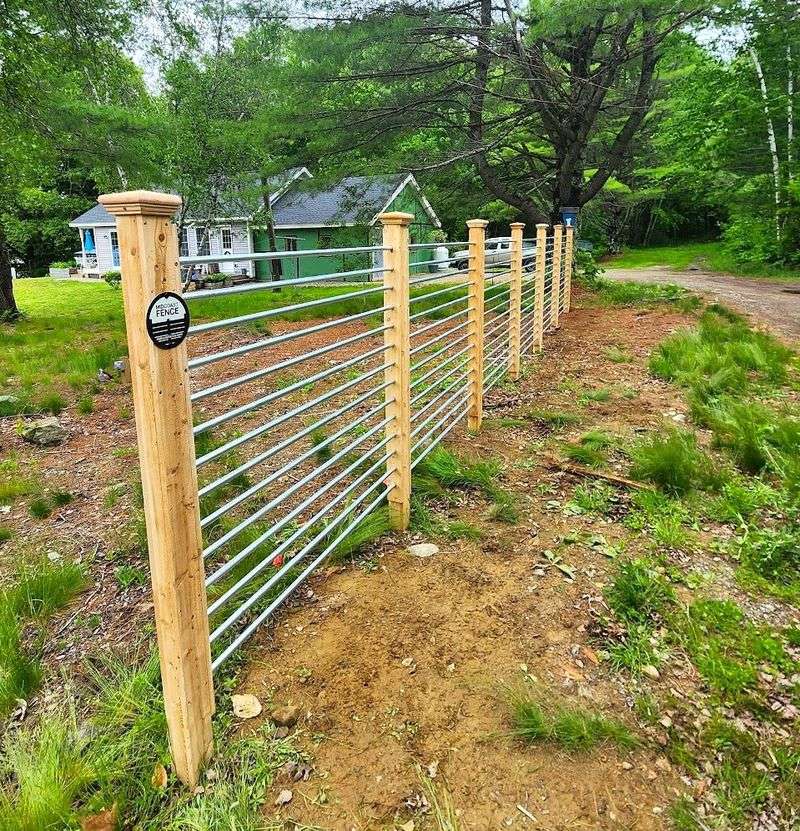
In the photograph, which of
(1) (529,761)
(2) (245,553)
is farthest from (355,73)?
(1) (529,761)

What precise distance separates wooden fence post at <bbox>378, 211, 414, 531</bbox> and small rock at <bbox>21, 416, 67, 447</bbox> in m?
3.50

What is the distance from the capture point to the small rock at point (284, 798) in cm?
178

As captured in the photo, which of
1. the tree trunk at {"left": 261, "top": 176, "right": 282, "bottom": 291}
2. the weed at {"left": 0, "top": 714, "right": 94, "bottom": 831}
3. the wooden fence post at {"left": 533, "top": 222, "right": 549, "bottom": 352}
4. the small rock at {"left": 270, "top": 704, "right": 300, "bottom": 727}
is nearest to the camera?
the weed at {"left": 0, "top": 714, "right": 94, "bottom": 831}

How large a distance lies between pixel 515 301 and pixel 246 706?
455 centimetres

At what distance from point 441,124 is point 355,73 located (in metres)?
2.07

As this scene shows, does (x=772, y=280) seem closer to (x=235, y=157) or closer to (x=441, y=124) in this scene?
(x=441, y=124)

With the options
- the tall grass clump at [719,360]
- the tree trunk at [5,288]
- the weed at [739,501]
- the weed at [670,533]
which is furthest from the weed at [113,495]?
the tree trunk at [5,288]

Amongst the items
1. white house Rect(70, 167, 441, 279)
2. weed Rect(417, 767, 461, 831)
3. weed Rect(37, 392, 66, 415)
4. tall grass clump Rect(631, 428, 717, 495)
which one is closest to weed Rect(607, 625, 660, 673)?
weed Rect(417, 767, 461, 831)

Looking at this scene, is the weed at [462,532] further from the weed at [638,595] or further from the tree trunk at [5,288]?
the tree trunk at [5,288]

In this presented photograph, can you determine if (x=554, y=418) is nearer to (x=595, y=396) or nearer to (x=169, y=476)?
(x=595, y=396)

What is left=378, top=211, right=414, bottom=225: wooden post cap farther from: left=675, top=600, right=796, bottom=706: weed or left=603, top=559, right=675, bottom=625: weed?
left=675, top=600, right=796, bottom=706: weed

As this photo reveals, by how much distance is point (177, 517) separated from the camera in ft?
5.47

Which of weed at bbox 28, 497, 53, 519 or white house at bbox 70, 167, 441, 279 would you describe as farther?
white house at bbox 70, 167, 441, 279

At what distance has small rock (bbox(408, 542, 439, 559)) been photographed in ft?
10.1
